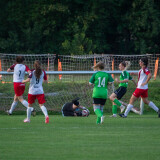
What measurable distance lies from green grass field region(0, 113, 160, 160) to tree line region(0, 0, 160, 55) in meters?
A: 37.8

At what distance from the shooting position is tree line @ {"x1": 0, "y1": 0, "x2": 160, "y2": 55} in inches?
2036

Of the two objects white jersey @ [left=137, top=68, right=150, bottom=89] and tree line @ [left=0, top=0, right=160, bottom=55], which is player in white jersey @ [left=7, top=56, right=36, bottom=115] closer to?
white jersey @ [left=137, top=68, right=150, bottom=89]

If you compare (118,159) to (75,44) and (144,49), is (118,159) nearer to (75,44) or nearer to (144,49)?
(75,44)

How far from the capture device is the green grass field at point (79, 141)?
823 cm

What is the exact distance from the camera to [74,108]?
55.3ft

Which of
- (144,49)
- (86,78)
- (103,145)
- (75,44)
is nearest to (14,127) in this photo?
(103,145)

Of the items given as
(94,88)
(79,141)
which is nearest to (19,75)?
(94,88)

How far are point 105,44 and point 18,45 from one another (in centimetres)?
810

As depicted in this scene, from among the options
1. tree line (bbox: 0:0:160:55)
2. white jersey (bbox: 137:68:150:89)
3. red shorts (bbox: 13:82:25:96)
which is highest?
white jersey (bbox: 137:68:150:89)

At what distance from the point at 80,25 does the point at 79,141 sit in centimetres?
4458

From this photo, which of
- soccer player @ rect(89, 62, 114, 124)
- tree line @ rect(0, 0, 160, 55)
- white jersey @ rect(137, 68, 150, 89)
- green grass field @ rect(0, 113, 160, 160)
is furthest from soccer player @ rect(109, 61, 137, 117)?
tree line @ rect(0, 0, 160, 55)

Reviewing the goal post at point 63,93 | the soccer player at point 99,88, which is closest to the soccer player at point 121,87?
the goal post at point 63,93

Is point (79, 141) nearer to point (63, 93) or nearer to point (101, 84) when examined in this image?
point (101, 84)

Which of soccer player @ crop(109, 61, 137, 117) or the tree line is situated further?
the tree line
